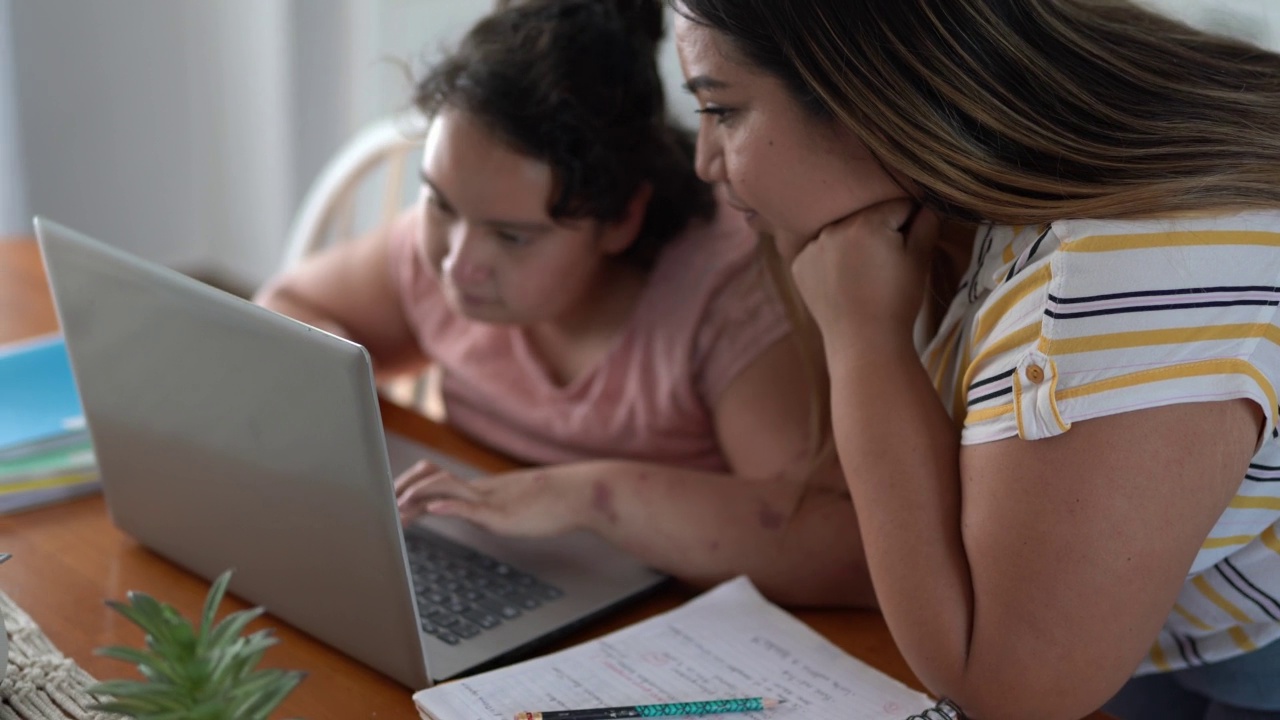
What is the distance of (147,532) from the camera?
931mm

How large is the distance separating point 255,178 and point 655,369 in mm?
1921

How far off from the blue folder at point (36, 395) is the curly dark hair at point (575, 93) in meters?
0.41

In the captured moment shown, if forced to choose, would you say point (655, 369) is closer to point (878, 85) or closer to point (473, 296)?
point (473, 296)

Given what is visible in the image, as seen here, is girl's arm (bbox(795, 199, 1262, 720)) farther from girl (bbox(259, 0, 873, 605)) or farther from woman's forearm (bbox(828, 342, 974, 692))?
girl (bbox(259, 0, 873, 605))

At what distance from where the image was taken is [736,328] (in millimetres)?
1105

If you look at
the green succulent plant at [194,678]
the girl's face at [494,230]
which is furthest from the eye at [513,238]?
the green succulent plant at [194,678]

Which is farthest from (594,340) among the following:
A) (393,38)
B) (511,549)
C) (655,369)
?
(393,38)

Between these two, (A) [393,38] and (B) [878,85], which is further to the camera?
(A) [393,38]

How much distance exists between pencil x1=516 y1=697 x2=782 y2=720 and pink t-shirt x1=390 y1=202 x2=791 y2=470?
0.39 metres

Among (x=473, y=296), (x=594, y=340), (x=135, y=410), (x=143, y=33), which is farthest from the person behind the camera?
(x=143, y=33)

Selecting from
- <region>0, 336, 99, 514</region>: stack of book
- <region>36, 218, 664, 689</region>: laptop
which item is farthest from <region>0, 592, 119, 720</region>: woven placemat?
<region>0, 336, 99, 514</region>: stack of book

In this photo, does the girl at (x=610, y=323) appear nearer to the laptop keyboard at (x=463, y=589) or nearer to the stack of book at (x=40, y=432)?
the laptop keyboard at (x=463, y=589)

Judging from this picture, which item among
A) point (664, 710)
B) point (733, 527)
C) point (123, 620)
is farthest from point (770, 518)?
point (123, 620)

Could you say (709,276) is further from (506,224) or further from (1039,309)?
(1039,309)
